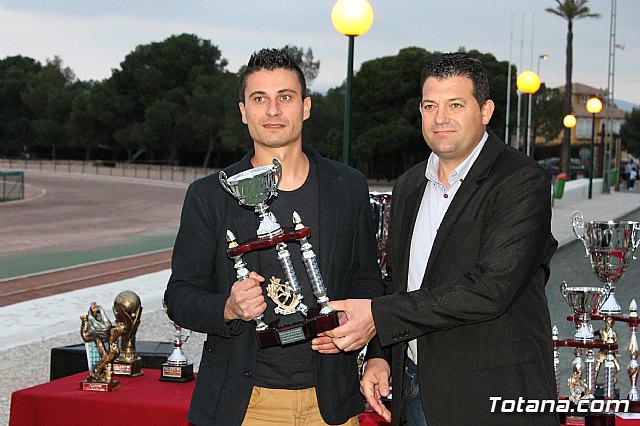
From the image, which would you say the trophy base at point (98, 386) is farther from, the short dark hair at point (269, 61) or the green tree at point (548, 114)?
the green tree at point (548, 114)

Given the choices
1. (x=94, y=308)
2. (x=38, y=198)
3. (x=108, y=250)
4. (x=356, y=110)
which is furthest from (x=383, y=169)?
(x=94, y=308)

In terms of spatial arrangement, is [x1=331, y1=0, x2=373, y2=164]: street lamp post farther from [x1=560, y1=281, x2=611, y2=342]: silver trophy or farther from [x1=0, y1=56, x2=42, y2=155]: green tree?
[x1=0, y1=56, x2=42, y2=155]: green tree

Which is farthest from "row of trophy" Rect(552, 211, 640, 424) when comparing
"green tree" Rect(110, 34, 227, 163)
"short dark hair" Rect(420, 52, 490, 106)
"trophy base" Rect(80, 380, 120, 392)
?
"green tree" Rect(110, 34, 227, 163)

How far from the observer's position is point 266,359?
3.18 meters

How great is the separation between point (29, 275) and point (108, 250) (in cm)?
449

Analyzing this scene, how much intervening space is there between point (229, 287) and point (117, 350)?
1.90m

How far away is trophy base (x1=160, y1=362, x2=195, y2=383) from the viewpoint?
15.9 ft

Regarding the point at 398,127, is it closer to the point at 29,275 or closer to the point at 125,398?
the point at 29,275

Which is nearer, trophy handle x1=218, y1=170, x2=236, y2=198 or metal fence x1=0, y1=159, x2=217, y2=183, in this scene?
trophy handle x1=218, y1=170, x2=236, y2=198

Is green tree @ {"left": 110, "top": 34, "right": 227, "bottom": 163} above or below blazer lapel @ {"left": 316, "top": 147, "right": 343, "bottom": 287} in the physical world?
above

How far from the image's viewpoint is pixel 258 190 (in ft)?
9.64

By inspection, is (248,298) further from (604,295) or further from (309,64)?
(309,64)

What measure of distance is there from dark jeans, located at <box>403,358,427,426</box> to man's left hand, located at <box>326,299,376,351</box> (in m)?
0.25

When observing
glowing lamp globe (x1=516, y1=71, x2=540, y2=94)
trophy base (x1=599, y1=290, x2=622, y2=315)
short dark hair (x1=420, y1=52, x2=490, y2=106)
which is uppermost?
glowing lamp globe (x1=516, y1=71, x2=540, y2=94)
